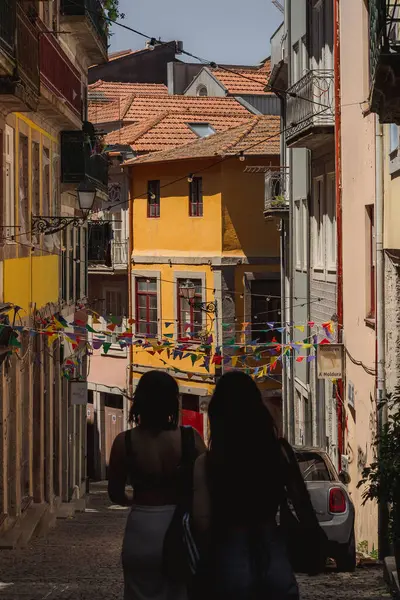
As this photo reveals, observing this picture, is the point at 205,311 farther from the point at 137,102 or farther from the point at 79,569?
the point at 79,569

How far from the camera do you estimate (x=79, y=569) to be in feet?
43.0

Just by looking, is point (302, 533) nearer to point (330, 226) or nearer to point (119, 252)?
point (330, 226)

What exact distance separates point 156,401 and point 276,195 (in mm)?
25049

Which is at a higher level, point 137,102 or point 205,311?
point 137,102

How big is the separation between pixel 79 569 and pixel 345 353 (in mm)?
8885

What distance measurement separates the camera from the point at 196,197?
3931 cm

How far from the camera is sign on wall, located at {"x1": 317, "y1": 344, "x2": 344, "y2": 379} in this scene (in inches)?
826

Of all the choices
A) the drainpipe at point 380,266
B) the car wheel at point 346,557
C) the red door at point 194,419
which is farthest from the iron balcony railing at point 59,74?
the red door at point 194,419

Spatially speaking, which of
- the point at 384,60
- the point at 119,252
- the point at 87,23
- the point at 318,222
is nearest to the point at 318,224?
the point at 318,222

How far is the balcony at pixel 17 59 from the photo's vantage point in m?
14.3

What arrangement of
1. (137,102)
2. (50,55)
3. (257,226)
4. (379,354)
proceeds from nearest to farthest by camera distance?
1. (379,354)
2. (50,55)
3. (257,226)
4. (137,102)

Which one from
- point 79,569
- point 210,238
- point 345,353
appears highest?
point 210,238

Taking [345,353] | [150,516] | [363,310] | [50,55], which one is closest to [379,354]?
[363,310]

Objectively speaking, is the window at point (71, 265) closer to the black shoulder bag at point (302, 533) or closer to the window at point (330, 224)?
the window at point (330, 224)
